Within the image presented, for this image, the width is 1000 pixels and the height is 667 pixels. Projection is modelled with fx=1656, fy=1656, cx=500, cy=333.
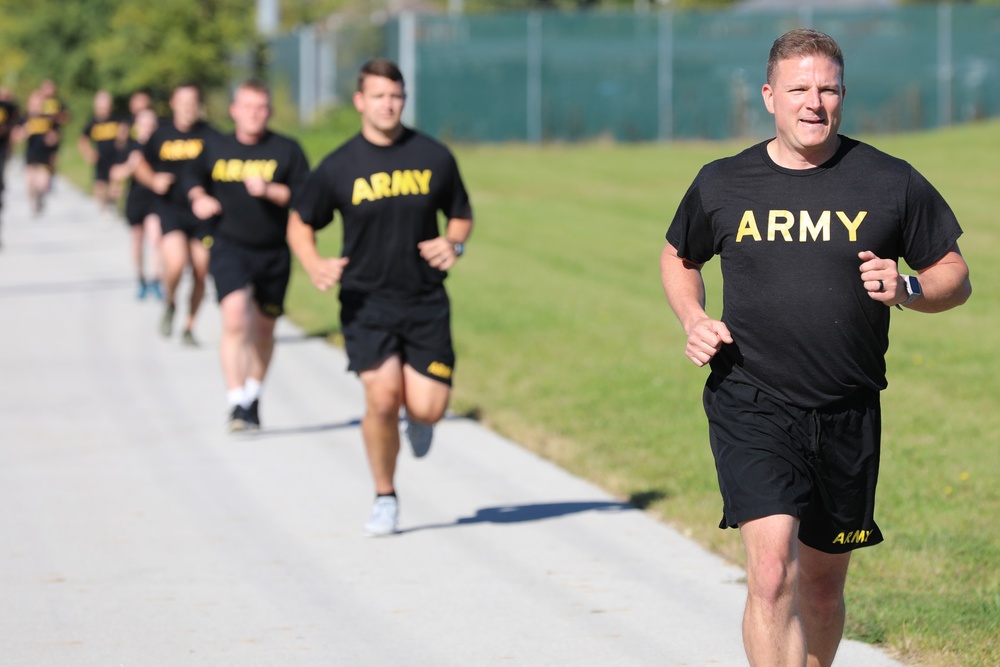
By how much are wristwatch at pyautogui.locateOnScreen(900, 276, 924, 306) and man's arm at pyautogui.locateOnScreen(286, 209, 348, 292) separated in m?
3.40

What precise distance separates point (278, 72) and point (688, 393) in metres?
38.1

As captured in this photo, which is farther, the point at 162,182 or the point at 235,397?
the point at 162,182

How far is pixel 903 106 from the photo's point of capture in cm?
3678

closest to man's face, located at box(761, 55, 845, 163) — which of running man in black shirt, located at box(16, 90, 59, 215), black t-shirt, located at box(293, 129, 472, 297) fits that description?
black t-shirt, located at box(293, 129, 472, 297)

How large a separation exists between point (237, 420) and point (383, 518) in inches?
109

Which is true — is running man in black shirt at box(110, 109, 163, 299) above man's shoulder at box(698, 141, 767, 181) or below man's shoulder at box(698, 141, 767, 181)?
below

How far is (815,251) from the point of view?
4520 mm

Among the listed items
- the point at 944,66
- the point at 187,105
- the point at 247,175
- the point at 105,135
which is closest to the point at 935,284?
the point at 247,175

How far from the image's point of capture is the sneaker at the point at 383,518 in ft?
24.9

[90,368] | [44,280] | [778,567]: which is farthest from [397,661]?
[44,280]

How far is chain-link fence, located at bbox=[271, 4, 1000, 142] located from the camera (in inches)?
1446

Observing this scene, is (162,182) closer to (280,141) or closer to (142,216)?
(280,141)

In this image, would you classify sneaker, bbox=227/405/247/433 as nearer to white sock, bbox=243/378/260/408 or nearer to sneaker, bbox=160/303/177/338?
white sock, bbox=243/378/260/408

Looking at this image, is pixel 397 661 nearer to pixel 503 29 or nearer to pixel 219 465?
pixel 219 465
